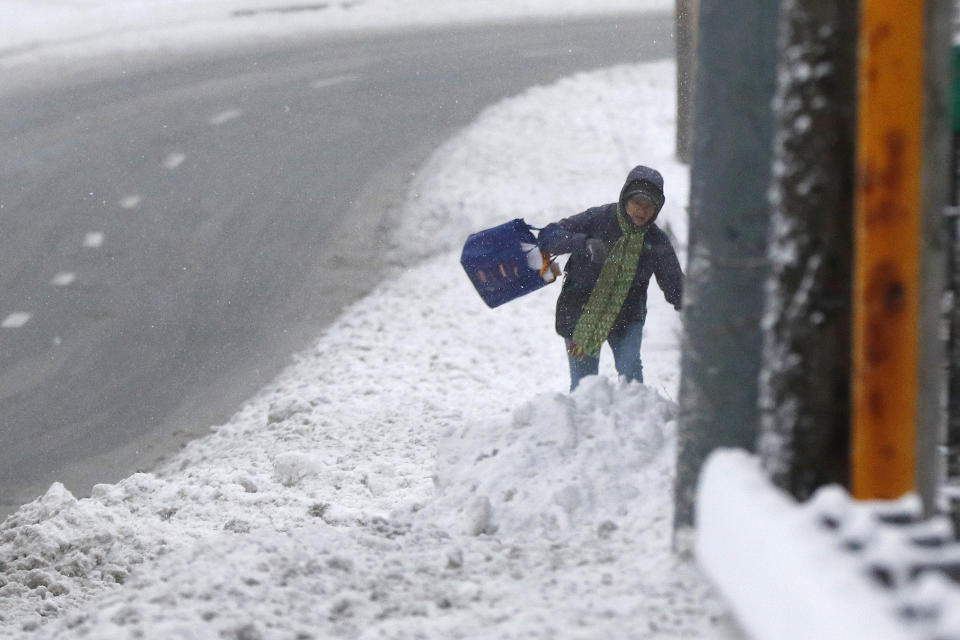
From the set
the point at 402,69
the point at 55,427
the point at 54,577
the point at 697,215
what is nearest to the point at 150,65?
the point at 402,69

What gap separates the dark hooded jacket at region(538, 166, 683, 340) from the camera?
668 cm

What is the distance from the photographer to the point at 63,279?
1160cm

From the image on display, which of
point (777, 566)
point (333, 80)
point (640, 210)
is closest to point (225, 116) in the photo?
point (333, 80)

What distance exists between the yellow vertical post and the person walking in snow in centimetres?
347

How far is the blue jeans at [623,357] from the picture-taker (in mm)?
6980

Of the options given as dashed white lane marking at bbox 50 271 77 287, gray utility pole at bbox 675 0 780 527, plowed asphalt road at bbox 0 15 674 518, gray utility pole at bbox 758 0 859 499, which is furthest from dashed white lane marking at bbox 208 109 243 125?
gray utility pole at bbox 758 0 859 499

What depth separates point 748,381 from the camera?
3.85 m

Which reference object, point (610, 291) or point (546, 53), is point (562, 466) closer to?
point (610, 291)

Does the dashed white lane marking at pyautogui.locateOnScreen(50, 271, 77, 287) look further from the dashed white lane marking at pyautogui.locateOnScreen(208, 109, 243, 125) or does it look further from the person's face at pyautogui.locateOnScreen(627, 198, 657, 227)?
the person's face at pyautogui.locateOnScreen(627, 198, 657, 227)

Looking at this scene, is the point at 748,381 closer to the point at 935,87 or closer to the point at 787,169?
the point at 787,169

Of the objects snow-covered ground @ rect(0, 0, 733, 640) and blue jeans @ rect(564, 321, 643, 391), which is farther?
blue jeans @ rect(564, 321, 643, 391)

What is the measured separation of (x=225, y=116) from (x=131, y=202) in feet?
10.2

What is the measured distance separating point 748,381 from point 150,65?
16.4 meters

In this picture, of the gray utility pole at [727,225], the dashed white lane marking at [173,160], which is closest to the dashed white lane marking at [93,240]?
the dashed white lane marking at [173,160]
